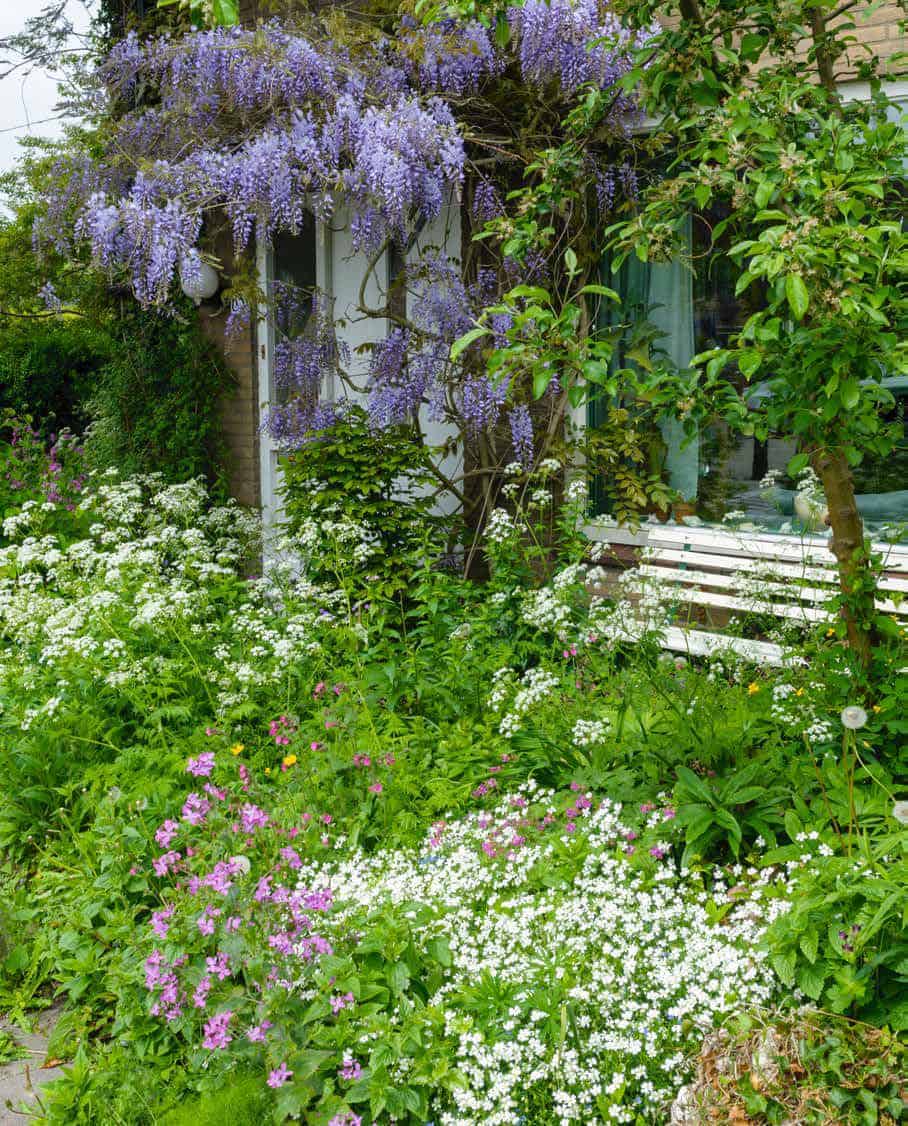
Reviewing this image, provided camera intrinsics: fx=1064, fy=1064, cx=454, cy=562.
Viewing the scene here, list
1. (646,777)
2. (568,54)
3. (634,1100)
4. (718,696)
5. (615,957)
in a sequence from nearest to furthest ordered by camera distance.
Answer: (634,1100)
(615,957)
(646,777)
(718,696)
(568,54)

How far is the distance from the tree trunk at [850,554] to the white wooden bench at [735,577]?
8 centimetres

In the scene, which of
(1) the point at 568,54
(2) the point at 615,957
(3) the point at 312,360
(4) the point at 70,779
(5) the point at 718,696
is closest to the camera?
(2) the point at 615,957

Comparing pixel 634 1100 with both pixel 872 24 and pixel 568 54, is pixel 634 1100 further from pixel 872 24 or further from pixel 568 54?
pixel 568 54

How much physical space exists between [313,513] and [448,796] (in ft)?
7.72

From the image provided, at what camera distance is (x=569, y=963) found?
2.33 metres

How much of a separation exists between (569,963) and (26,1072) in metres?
1.53

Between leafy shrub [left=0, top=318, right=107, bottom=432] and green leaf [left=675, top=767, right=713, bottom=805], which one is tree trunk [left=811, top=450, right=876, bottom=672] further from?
leafy shrub [left=0, top=318, right=107, bottom=432]

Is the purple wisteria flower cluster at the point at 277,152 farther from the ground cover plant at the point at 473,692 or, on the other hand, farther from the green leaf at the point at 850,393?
the green leaf at the point at 850,393

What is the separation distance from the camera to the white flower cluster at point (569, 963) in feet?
6.83

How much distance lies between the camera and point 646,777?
3109 millimetres

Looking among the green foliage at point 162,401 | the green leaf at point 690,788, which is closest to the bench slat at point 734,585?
the green leaf at point 690,788

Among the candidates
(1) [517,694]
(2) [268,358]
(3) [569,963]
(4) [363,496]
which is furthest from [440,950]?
(2) [268,358]

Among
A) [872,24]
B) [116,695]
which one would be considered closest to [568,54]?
[872,24]

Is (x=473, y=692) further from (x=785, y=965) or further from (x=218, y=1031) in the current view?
(x=785, y=965)
